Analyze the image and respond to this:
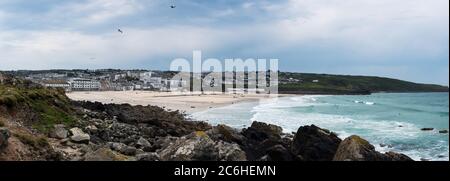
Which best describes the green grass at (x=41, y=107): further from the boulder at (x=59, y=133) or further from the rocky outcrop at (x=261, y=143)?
the rocky outcrop at (x=261, y=143)

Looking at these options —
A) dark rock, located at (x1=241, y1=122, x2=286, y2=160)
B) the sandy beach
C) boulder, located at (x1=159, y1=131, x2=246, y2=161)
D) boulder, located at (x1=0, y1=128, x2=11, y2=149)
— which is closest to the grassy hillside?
boulder, located at (x1=0, y1=128, x2=11, y2=149)

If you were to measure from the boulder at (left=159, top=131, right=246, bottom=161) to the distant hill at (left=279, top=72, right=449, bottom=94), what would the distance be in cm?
11951

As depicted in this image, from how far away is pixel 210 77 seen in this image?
149 meters

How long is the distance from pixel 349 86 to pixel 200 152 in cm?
14902

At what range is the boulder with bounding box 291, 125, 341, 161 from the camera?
1889 cm

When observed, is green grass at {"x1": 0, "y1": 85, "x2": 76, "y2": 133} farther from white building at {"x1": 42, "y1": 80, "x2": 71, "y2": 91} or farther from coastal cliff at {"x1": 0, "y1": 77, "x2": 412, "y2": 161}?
white building at {"x1": 42, "y1": 80, "x2": 71, "y2": 91}

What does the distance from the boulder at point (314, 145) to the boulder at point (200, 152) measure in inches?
232

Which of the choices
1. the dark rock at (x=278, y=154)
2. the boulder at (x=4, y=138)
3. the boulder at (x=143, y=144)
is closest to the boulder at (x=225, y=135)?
the dark rock at (x=278, y=154)

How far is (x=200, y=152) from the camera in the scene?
13086 millimetres

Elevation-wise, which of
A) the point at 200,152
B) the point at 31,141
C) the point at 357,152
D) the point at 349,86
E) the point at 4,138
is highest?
the point at 4,138

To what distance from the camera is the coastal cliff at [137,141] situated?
13.2 m

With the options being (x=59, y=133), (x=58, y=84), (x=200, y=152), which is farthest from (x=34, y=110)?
(x=58, y=84)

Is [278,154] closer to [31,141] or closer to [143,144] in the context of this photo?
[143,144]
